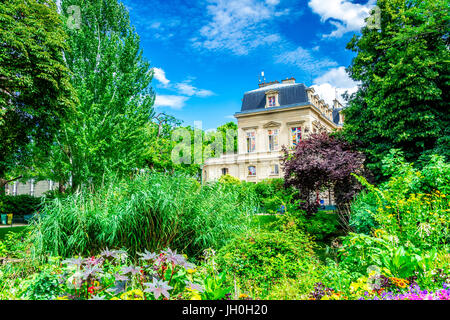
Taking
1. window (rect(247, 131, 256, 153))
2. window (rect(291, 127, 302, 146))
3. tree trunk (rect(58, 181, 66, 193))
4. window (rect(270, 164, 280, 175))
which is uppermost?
window (rect(291, 127, 302, 146))

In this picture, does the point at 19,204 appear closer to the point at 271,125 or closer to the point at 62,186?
the point at 62,186

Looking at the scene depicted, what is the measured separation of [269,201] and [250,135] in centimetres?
301

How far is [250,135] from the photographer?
29.3ft

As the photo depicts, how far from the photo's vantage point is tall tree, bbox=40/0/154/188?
10680 mm

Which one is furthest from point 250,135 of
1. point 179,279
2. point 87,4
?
point 87,4

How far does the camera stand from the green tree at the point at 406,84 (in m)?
6.54

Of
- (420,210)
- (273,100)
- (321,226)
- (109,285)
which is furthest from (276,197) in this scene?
(109,285)

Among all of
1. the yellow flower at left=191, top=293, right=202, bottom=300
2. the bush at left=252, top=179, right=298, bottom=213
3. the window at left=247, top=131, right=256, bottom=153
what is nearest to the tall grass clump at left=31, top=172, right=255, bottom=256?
the yellow flower at left=191, top=293, right=202, bottom=300

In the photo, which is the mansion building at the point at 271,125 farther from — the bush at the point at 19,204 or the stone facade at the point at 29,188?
the stone facade at the point at 29,188

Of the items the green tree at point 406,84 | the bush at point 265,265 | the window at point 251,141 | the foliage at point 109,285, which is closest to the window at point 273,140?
the window at point 251,141

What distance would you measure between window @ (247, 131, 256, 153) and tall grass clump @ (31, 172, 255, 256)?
13.9ft

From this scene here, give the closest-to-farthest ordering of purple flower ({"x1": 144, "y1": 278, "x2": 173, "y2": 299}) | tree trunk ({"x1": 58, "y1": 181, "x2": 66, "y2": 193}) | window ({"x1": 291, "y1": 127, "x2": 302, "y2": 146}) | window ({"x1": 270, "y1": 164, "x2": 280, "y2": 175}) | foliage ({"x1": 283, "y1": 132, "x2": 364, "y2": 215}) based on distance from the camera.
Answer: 1. purple flower ({"x1": 144, "y1": 278, "x2": 173, "y2": 299})
2. foliage ({"x1": 283, "y1": 132, "x2": 364, "y2": 215})
3. window ({"x1": 291, "y1": 127, "x2": 302, "y2": 146})
4. tree trunk ({"x1": 58, "y1": 181, "x2": 66, "y2": 193})
5. window ({"x1": 270, "y1": 164, "x2": 280, "y2": 175})

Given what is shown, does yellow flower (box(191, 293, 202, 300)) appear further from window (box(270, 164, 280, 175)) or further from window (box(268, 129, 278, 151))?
window (box(270, 164, 280, 175))

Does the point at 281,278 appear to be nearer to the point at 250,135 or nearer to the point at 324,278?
the point at 324,278
